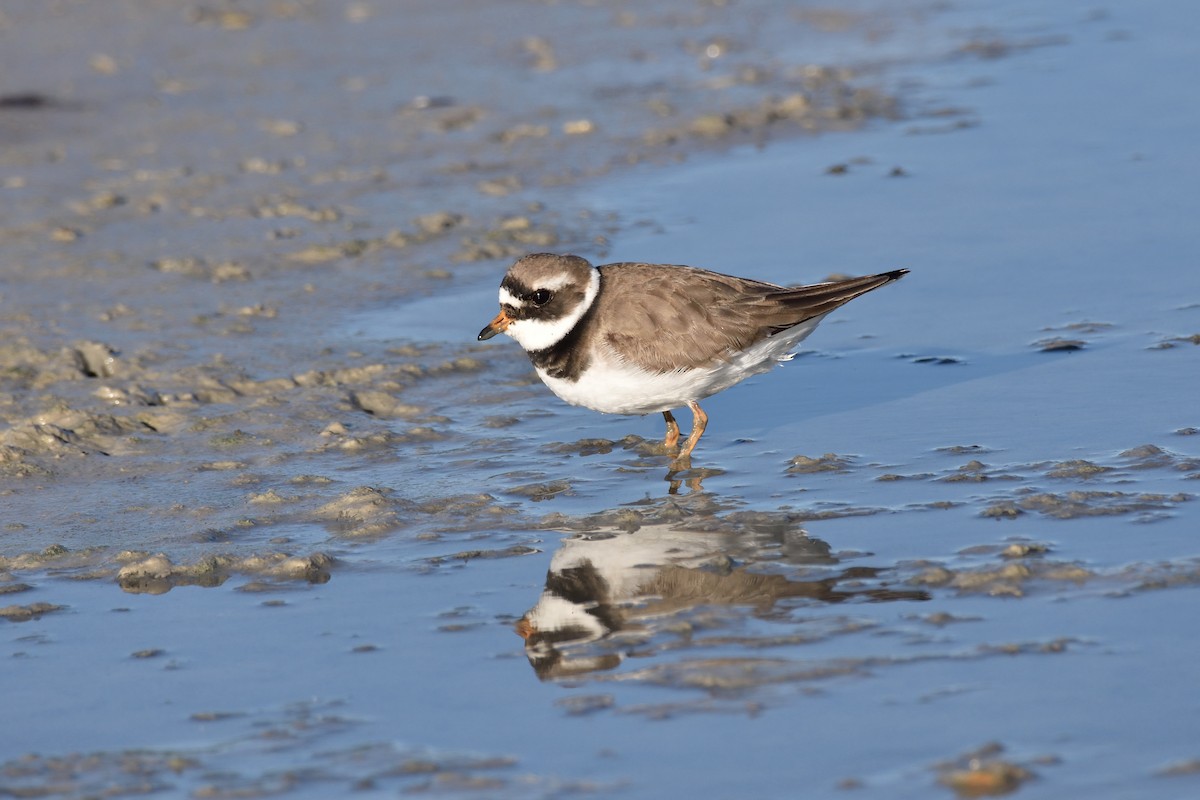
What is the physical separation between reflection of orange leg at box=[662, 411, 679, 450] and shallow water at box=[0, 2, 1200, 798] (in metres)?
0.15

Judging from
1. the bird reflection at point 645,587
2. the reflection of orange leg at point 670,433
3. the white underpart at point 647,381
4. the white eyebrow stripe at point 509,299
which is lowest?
the bird reflection at point 645,587

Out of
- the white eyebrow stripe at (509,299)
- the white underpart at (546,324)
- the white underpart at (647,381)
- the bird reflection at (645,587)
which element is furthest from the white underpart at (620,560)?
the white eyebrow stripe at (509,299)

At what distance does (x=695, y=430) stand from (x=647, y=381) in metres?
0.44

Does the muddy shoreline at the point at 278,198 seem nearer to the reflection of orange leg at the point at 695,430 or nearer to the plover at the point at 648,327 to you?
the plover at the point at 648,327

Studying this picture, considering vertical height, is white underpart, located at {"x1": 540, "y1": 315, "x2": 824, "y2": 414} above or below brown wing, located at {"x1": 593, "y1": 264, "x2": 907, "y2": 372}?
below

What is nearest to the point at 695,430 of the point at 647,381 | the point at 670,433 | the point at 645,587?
the point at 670,433

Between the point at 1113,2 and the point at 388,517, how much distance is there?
1224 centimetres

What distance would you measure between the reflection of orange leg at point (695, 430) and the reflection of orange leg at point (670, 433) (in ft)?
0.19

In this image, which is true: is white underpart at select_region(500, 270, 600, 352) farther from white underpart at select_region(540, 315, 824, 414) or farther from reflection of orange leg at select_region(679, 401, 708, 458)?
reflection of orange leg at select_region(679, 401, 708, 458)

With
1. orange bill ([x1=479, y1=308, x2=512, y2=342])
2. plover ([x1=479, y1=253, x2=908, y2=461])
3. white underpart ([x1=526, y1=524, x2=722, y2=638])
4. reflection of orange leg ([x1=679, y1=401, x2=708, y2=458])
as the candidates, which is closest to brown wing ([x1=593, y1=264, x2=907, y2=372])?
plover ([x1=479, y1=253, x2=908, y2=461])

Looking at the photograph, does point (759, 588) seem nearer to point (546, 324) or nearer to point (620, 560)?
point (620, 560)

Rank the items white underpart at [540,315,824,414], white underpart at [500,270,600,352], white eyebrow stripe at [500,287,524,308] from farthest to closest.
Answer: white eyebrow stripe at [500,287,524,308], white underpart at [500,270,600,352], white underpart at [540,315,824,414]

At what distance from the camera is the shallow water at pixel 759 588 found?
4613 millimetres

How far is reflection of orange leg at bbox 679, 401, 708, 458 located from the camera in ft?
24.3
